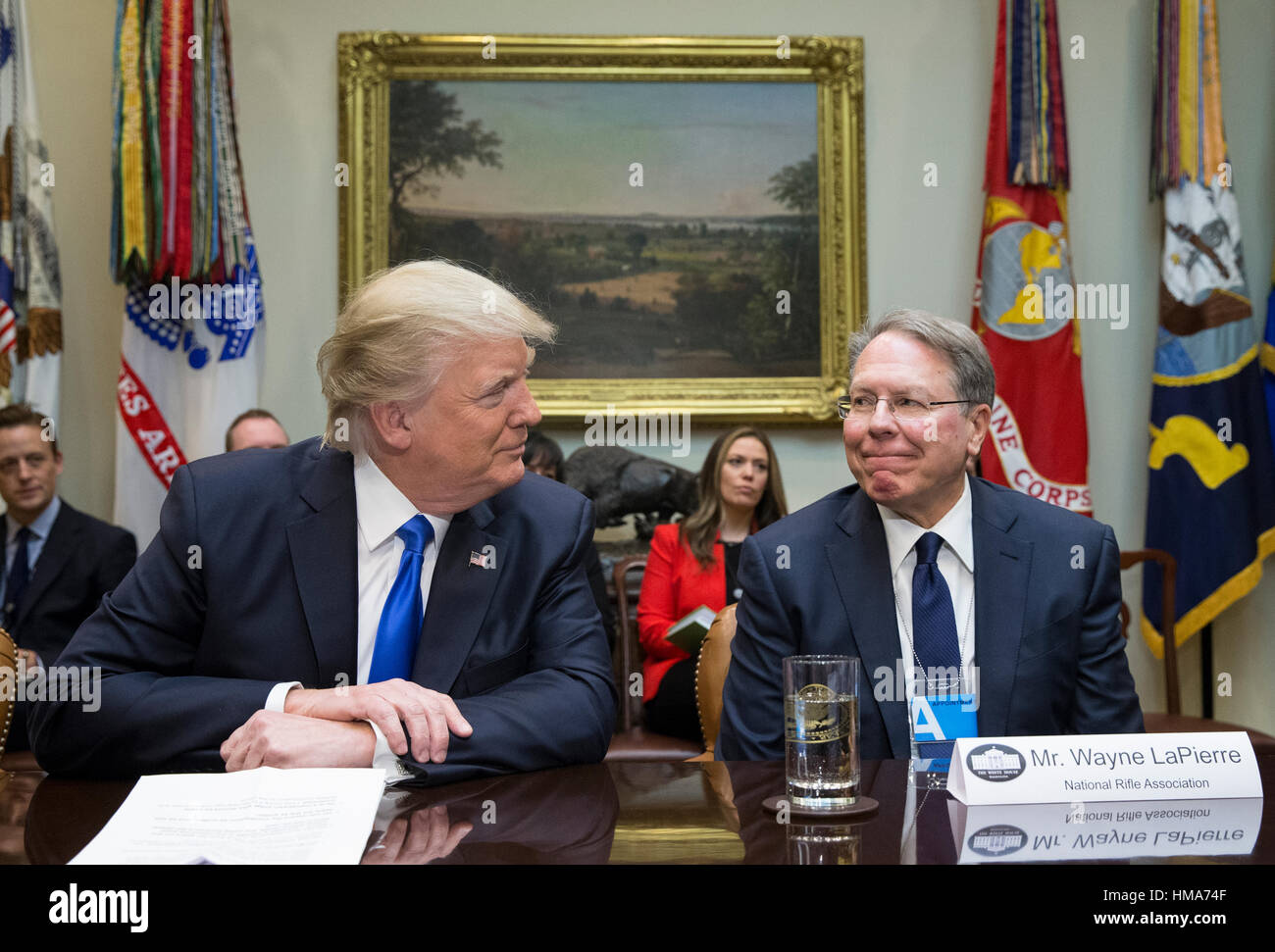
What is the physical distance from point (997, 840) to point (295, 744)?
0.83m

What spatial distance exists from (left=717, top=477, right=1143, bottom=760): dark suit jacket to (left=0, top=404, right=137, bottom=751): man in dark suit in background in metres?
3.09

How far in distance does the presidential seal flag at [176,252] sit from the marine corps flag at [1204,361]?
3798mm

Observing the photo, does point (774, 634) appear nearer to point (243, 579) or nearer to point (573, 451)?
point (243, 579)

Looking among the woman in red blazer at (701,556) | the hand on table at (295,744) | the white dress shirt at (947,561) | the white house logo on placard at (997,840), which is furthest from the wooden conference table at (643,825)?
the woman in red blazer at (701,556)

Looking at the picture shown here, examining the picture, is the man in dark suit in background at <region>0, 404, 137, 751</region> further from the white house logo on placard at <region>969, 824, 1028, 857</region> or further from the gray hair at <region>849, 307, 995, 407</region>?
the white house logo on placard at <region>969, 824, 1028, 857</region>

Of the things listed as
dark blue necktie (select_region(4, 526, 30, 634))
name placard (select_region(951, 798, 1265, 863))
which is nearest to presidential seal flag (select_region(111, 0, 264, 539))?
dark blue necktie (select_region(4, 526, 30, 634))

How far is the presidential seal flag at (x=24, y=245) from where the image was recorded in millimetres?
4438

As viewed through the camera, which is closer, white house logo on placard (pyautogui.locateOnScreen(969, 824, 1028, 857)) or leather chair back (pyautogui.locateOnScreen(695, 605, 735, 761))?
white house logo on placard (pyautogui.locateOnScreen(969, 824, 1028, 857))

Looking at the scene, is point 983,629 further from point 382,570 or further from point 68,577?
point 68,577

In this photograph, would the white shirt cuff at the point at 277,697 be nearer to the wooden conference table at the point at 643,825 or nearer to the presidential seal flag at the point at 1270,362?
the wooden conference table at the point at 643,825

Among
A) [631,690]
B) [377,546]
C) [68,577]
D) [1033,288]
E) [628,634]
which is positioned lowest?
[631,690]

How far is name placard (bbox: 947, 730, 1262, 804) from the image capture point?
1.32 metres

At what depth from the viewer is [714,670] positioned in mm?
2383

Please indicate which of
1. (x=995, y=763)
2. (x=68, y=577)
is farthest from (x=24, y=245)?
(x=995, y=763)
